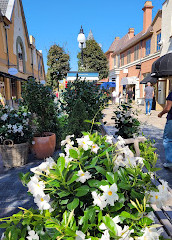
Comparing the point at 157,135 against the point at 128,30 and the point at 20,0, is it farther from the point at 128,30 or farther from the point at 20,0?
the point at 128,30

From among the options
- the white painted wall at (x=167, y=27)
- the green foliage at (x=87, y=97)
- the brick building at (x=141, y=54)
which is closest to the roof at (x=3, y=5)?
the brick building at (x=141, y=54)

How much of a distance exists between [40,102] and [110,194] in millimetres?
4097

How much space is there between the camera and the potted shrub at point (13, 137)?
14.2ft

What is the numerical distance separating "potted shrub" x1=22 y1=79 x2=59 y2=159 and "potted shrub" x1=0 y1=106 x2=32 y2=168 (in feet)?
1.08

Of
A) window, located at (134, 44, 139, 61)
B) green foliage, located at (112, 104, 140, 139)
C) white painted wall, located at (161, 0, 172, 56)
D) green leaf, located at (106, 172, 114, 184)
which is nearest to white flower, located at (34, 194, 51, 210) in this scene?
green leaf, located at (106, 172, 114, 184)

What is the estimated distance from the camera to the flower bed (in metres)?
1.03

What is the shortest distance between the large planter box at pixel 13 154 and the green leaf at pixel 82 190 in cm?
350

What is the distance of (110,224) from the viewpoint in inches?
39.9

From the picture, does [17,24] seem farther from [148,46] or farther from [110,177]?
[110,177]

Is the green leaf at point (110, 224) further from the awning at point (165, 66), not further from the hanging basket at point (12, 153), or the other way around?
the awning at point (165, 66)

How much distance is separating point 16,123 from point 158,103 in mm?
12403

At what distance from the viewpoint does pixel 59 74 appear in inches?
1265

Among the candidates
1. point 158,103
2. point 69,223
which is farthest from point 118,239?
point 158,103

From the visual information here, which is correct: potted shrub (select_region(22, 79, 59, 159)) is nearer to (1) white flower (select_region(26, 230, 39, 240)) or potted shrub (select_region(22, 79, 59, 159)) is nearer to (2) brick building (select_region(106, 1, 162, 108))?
(1) white flower (select_region(26, 230, 39, 240))
